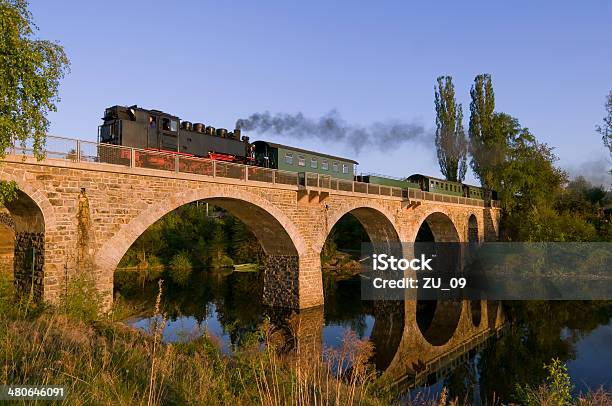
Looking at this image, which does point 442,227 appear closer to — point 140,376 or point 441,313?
point 441,313

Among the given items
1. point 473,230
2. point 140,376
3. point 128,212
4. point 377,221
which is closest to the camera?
point 140,376

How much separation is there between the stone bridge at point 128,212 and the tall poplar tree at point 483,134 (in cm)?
2134

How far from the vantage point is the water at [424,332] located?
531 inches

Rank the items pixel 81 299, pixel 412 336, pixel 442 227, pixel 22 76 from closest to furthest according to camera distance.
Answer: pixel 22 76
pixel 81 299
pixel 412 336
pixel 442 227

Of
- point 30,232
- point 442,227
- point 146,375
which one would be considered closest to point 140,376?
point 146,375

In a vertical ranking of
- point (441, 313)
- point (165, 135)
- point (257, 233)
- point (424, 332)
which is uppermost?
point (165, 135)

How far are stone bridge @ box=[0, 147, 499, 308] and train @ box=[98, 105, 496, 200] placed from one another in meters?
1.21

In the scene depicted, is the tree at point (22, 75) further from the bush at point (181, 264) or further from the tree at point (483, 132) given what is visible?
the tree at point (483, 132)

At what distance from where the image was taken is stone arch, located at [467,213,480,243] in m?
42.3

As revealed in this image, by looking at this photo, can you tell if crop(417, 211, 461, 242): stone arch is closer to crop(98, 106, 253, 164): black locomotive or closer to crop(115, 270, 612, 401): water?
crop(115, 270, 612, 401): water

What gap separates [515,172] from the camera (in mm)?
A: 39125

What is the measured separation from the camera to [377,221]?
3061 centimetres

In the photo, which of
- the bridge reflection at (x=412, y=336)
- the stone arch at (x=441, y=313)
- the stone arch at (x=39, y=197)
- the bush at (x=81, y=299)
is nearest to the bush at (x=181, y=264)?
the bridge reflection at (x=412, y=336)

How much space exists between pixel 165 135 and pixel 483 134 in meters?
36.3
